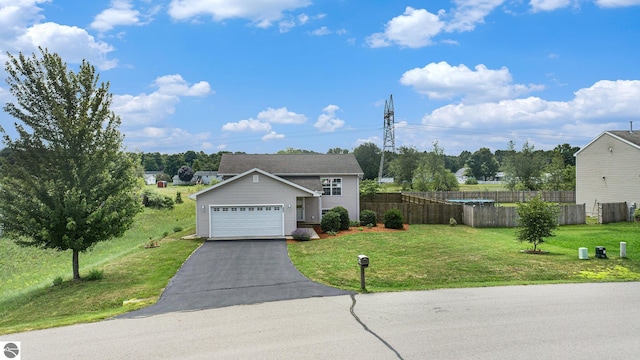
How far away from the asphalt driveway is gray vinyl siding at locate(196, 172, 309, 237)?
454 centimetres

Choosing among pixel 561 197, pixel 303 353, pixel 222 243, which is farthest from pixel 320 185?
pixel 561 197

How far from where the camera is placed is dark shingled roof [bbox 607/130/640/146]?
2956 cm

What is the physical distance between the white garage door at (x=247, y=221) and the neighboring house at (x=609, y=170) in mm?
23643

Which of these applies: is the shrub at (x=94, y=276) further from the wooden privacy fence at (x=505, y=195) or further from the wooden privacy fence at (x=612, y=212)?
the wooden privacy fence at (x=505, y=195)

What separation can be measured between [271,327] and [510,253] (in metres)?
11.9

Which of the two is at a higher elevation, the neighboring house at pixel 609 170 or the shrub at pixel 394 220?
the neighboring house at pixel 609 170

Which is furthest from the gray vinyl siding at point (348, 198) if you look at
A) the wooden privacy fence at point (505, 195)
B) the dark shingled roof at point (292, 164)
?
the wooden privacy fence at point (505, 195)

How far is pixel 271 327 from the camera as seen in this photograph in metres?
8.78

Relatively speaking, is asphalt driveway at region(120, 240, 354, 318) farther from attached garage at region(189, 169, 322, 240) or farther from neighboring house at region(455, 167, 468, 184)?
neighboring house at region(455, 167, 468, 184)

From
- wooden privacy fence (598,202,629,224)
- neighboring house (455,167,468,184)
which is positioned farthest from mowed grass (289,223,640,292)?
neighboring house (455,167,468,184)

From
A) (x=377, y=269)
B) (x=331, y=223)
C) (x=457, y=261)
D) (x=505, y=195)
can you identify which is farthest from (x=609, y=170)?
(x=377, y=269)

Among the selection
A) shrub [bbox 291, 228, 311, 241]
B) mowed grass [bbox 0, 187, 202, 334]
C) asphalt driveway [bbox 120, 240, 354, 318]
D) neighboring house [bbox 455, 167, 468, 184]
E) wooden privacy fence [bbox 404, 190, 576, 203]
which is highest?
neighboring house [bbox 455, 167, 468, 184]

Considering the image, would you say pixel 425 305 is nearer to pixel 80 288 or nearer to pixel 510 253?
pixel 510 253

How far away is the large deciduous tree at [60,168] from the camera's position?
49.3ft
